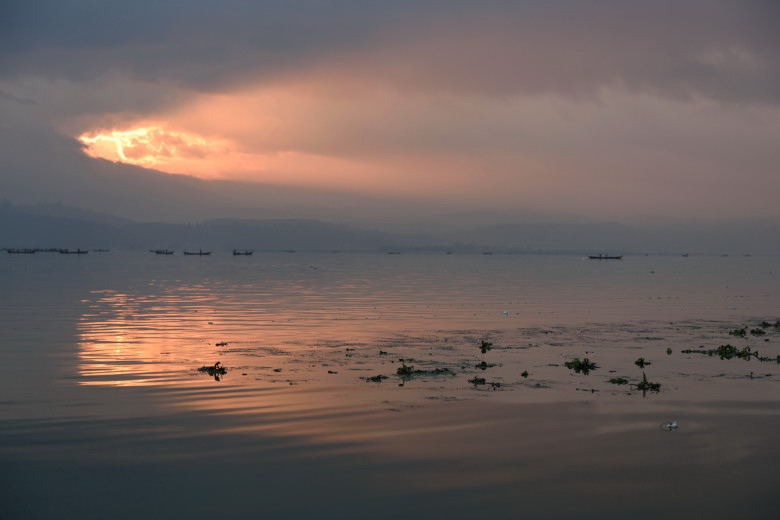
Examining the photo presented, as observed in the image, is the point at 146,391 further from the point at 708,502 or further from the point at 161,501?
the point at 708,502

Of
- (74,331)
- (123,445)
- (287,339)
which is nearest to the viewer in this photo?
(123,445)

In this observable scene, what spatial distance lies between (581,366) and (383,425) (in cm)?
1161

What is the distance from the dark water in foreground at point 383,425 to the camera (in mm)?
13633

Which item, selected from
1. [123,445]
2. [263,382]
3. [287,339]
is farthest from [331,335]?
[123,445]

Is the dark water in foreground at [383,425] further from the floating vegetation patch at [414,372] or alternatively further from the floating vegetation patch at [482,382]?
the floating vegetation patch at [482,382]

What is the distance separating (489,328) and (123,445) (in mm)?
28651

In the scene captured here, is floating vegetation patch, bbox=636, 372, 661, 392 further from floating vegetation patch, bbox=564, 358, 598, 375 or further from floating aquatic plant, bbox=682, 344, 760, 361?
floating aquatic plant, bbox=682, 344, 760, 361

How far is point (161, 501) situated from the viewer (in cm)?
1344

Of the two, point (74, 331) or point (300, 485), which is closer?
point (300, 485)

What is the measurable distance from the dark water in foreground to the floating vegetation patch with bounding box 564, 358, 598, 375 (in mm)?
396

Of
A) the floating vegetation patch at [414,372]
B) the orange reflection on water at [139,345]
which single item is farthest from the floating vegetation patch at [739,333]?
the orange reflection on water at [139,345]

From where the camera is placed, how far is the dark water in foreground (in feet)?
44.7

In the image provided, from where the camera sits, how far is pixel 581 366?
91.1 feet

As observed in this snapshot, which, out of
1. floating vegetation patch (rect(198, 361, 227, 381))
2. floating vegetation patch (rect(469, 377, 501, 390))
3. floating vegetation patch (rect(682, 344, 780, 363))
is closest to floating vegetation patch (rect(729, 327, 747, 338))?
floating vegetation patch (rect(682, 344, 780, 363))
